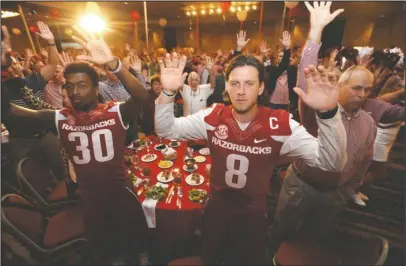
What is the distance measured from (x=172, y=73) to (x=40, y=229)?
2380 millimetres

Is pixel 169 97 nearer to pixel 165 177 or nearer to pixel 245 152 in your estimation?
pixel 245 152

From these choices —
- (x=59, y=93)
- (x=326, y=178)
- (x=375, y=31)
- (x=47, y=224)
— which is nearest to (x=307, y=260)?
(x=326, y=178)

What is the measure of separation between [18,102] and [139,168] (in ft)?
7.79

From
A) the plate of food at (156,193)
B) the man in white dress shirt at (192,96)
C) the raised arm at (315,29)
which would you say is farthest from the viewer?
the man in white dress shirt at (192,96)

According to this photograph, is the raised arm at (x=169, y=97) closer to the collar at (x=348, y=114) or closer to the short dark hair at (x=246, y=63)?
the short dark hair at (x=246, y=63)

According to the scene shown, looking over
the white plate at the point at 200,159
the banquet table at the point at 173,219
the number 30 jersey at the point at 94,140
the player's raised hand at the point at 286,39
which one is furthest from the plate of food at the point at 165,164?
the player's raised hand at the point at 286,39

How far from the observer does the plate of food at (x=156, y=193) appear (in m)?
2.51

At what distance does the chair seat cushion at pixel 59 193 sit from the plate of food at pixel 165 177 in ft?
4.81

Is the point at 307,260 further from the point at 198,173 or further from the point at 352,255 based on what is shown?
the point at 198,173

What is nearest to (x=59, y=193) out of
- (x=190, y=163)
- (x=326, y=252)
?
(x=190, y=163)

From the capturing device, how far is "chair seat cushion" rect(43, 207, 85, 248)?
258cm

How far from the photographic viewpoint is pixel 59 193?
3438 millimetres

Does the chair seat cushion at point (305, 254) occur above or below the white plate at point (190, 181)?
below

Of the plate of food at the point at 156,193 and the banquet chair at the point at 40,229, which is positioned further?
the plate of food at the point at 156,193
